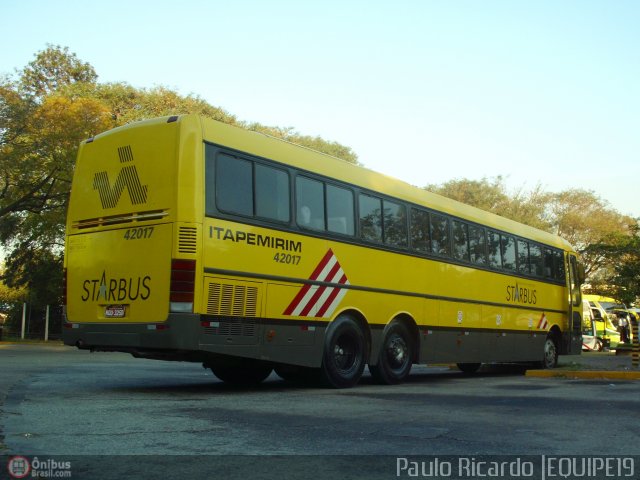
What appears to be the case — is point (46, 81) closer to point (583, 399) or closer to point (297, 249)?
point (297, 249)

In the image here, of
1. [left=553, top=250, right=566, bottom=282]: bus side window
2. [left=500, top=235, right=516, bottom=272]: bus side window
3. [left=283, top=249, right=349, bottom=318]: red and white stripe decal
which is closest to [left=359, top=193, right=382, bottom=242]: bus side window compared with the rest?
[left=283, top=249, right=349, bottom=318]: red and white stripe decal

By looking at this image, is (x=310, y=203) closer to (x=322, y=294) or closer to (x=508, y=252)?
(x=322, y=294)

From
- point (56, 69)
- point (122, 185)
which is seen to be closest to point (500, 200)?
point (56, 69)

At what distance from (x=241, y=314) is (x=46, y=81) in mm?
43871

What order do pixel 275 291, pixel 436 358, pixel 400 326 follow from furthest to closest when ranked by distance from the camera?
1. pixel 436 358
2. pixel 400 326
3. pixel 275 291

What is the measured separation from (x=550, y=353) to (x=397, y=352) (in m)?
7.79

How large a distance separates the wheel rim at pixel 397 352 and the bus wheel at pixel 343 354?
88cm

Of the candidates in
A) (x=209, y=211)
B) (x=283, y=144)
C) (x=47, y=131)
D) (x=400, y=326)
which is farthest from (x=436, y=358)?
(x=47, y=131)

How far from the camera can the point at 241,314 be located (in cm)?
980

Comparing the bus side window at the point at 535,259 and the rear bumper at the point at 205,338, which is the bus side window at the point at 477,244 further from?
the rear bumper at the point at 205,338

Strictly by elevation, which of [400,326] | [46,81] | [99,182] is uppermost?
[46,81]

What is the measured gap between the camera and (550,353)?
1922 centimetres

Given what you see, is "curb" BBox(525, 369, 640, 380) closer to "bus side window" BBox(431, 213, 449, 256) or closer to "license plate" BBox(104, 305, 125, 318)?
"bus side window" BBox(431, 213, 449, 256)

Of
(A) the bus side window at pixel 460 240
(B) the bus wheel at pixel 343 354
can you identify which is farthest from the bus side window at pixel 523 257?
(B) the bus wheel at pixel 343 354
